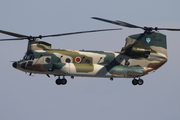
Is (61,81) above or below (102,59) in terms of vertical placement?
below

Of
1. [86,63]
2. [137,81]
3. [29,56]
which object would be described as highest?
[29,56]

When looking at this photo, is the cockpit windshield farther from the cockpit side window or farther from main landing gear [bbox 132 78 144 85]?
main landing gear [bbox 132 78 144 85]

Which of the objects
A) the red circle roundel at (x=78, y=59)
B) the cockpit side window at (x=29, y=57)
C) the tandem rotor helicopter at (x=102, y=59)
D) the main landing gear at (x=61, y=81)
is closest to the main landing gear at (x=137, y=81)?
the tandem rotor helicopter at (x=102, y=59)

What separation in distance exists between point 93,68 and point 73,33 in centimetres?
482

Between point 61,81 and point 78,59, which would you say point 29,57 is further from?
point 78,59

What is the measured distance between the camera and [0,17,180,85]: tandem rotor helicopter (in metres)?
46.8

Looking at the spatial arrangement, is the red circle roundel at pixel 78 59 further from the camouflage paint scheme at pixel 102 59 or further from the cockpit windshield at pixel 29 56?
the cockpit windshield at pixel 29 56

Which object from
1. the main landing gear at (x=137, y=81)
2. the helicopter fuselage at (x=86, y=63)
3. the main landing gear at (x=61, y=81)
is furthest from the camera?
the main landing gear at (x=137, y=81)

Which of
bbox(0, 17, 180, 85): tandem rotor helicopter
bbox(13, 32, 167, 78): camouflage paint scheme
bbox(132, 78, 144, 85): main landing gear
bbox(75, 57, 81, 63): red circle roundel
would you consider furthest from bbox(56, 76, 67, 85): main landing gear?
bbox(132, 78, 144, 85): main landing gear

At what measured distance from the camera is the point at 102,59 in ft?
159

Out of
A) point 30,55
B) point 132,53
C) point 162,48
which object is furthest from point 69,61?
point 162,48

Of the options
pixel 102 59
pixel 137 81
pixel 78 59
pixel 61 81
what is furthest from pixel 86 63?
pixel 137 81

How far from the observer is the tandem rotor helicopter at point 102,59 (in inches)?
1841

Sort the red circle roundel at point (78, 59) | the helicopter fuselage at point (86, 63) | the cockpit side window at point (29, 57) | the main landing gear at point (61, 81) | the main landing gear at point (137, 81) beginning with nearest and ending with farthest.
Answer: the helicopter fuselage at point (86, 63) → the cockpit side window at point (29, 57) → the red circle roundel at point (78, 59) → the main landing gear at point (61, 81) → the main landing gear at point (137, 81)
